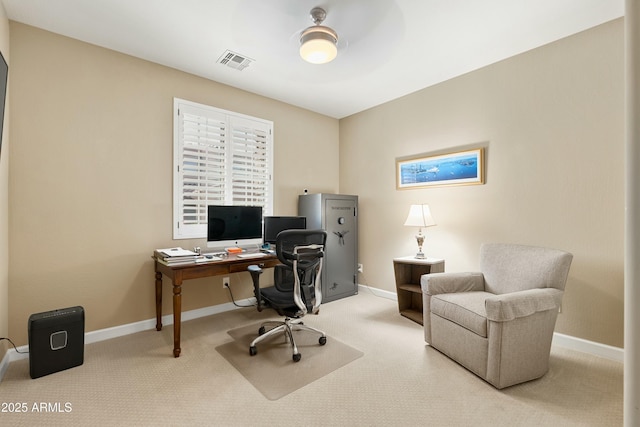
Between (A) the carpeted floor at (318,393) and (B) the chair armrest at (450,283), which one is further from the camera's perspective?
(B) the chair armrest at (450,283)

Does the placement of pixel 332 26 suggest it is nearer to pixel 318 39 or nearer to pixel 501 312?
pixel 318 39

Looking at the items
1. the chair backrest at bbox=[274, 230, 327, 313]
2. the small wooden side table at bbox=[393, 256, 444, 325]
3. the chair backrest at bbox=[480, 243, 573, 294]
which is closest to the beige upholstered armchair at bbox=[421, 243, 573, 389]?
the chair backrest at bbox=[480, 243, 573, 294]

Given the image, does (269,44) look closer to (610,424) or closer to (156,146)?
(156,146)

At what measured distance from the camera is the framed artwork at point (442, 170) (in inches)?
124

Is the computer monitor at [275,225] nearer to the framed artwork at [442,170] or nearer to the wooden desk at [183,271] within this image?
the wooden desk at [183,271]

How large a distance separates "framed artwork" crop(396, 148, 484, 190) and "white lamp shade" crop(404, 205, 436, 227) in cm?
39

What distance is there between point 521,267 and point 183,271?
2.92 m

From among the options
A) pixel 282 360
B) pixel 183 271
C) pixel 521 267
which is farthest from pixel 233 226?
pixel 521 267

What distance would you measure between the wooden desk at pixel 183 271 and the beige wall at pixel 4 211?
1045 millimetres

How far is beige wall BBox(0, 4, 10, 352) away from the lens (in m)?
2.12

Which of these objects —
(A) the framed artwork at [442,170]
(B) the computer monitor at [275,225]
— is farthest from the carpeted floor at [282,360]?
(A) the framed artwork at [442,170]

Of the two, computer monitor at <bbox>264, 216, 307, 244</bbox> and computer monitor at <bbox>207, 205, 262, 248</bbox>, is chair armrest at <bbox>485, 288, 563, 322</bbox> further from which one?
computer monitor at <bbox>207, 205, 262, 248</bbox>

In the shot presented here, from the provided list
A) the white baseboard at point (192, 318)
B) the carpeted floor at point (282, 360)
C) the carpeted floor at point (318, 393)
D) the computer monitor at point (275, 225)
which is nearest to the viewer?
the carpeted floor at point (318, 393)

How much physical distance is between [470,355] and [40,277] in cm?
356
